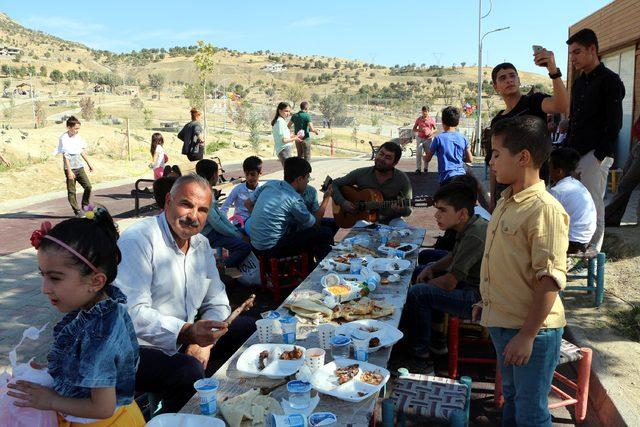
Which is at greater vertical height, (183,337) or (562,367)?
(183,337)

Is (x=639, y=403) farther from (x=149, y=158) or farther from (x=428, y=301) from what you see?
(x=149, y=158)

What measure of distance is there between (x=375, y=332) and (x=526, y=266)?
91cm

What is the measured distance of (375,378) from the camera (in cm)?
244

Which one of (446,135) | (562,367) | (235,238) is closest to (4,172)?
(235,238)

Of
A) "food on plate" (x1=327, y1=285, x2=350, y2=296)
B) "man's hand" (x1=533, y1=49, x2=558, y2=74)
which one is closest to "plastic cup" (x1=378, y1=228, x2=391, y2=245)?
"food on plate" (x1=327, y1=285, x2=350, y2=296)

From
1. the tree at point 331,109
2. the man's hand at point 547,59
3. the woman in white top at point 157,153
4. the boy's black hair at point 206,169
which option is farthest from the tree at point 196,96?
the man's hand at point 547,59

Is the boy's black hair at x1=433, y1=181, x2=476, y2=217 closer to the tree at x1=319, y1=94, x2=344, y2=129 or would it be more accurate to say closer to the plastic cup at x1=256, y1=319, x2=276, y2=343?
the plastic cup at x1=256, y1=319, x2=276, y2=343

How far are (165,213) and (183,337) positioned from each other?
0.75 metres

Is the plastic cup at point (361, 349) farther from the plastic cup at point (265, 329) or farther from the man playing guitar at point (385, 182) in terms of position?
the man playing guitar at point (385, 182)

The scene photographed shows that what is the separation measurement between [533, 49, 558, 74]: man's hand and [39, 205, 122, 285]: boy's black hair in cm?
350

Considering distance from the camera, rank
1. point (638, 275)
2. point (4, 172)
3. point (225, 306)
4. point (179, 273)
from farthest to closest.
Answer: point (4, 172)
point (638, 275)
point (225, 306)
point (179, 273)

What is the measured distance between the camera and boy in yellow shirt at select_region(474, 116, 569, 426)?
2.30 meters

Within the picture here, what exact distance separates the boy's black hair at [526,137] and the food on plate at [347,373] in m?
1.22

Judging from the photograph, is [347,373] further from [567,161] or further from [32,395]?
[567,161]
